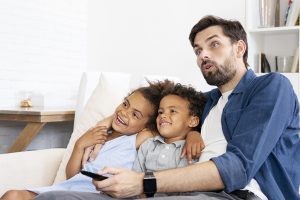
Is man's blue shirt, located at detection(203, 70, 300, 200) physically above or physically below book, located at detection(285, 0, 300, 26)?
below

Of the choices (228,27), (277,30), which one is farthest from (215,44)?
(277,30)

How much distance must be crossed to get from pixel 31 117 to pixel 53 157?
31.3 inches

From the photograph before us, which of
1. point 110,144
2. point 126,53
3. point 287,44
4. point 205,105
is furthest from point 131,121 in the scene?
point 126,53

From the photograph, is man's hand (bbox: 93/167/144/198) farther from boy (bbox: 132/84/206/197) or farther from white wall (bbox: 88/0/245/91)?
white wall (bbox: 88/0/245/91)

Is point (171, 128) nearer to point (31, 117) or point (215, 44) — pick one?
point (215, 44)

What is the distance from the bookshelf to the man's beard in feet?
4.35

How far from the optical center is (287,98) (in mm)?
1306

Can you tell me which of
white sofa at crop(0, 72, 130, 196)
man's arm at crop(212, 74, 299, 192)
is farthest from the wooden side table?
man's arm at crop(212, 74, 299, 192)

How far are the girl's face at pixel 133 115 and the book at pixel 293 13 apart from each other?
1472 millimetres

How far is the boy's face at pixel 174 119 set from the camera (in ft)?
4.99

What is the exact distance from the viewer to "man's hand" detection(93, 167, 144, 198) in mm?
1193

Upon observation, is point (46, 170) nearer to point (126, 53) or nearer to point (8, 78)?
point (8, 78)

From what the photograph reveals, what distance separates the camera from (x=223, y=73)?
1.49 m

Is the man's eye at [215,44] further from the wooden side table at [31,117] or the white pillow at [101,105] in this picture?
the wooden side table at [31,117]
